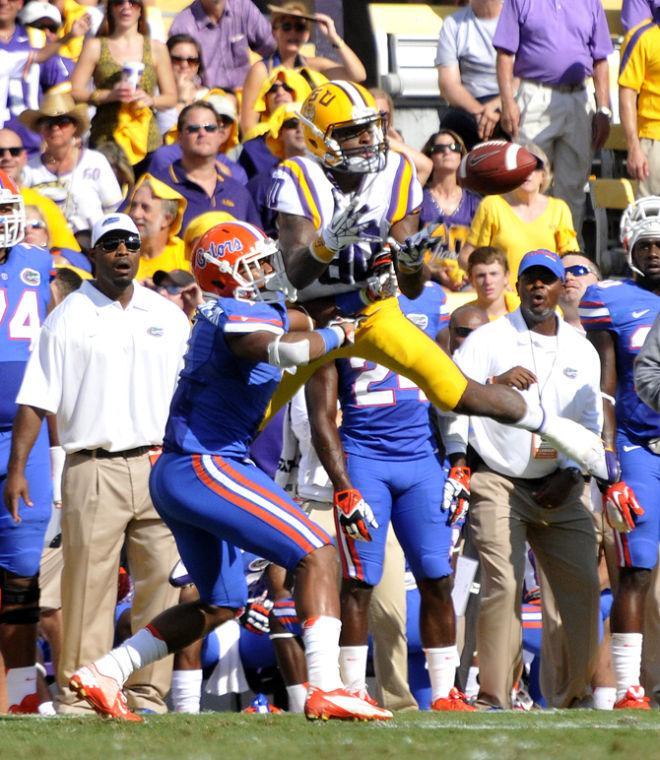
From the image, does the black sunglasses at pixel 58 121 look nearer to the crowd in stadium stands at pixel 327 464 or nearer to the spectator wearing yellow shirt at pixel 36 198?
the spectator wearing yellow shirt at pixel 36 198

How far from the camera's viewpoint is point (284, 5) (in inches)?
392

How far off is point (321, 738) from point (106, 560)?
185cm

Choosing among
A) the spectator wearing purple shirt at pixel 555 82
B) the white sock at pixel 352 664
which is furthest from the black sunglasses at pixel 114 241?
the spectator wearing purple shirt at pixel 555 82

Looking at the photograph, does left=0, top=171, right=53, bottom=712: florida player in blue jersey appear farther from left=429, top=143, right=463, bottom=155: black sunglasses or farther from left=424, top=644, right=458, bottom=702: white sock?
left=429, top=143, right=463, bottom=155: black sunglasses

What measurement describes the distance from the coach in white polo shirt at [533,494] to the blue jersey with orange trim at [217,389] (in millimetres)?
1539

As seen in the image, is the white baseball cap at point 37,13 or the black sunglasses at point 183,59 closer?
the white baseball cap at point 37,13

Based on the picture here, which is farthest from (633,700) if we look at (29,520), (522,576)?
(29,520)

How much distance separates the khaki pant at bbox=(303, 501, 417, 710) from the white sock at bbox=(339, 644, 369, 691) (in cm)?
48

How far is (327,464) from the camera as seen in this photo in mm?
6352

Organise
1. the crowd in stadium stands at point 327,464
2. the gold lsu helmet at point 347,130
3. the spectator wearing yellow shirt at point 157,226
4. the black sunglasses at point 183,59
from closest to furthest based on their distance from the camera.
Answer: the crowd in stadium stands at point 327,464 → the gold lsu helmet at point 347,130 → the spectator wearing yellow shirt at point 157,226 → the black sunglasses at point 183,59

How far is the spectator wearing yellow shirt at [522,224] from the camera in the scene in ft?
27.9

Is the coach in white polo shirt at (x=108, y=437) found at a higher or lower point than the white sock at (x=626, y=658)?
higher

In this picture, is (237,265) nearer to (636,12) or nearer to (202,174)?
(202,174)

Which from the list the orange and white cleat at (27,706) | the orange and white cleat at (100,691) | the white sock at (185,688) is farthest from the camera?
the white sock at (185,688)
